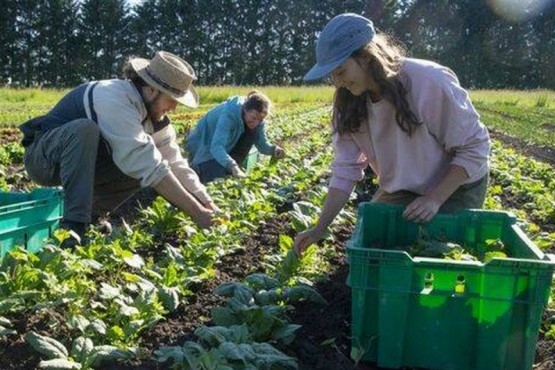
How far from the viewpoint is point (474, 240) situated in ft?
11.6

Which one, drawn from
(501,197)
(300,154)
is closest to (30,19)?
(300,154)

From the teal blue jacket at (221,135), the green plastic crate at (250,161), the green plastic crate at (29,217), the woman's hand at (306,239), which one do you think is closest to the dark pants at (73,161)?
the green plastic crate at (29,217)

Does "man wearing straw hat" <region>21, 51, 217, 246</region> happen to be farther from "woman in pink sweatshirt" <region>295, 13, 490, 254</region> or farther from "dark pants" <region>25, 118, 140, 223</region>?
"woman in pink sweatshirt" <region>295, 13, 490, 254</region>

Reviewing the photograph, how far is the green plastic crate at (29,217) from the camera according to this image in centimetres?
348

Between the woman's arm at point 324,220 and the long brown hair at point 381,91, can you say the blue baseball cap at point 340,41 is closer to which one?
the long brown hair at point 381,91

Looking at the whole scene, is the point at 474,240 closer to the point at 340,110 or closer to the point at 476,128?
the point at 476,128

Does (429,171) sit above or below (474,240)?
above

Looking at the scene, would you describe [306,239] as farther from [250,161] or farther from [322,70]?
[250,161]

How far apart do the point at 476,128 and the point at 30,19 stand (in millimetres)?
53359

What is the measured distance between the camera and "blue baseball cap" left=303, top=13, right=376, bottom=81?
322 cm

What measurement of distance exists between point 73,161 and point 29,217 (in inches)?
27.8

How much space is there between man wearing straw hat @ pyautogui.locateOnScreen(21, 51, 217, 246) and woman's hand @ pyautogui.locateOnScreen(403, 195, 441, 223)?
148 cm

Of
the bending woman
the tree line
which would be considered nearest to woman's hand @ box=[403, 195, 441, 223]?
the bending woman

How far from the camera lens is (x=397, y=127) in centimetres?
375
